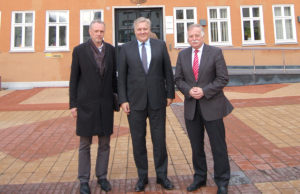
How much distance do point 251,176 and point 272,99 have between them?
5.67 metres

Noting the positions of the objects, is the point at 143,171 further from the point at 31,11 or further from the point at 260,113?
the point at 31,11

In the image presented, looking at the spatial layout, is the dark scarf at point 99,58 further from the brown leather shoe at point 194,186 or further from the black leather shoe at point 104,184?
the brown leather shoe at point 194,186

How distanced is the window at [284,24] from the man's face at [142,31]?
12.6 m

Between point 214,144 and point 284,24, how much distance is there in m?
13.0

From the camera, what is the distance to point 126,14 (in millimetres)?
13445

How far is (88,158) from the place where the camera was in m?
3.29

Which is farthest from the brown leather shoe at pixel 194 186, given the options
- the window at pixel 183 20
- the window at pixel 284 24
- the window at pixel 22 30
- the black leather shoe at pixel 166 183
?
the window at pixel 284 24

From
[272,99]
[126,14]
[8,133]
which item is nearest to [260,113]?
[272,99]

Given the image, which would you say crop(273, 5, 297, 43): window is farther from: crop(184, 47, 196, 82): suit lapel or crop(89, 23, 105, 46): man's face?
crop(89, 23, 105, 46): man's face

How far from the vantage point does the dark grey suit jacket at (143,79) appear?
3.14 metres

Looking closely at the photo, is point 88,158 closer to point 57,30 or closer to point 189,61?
point 189,61

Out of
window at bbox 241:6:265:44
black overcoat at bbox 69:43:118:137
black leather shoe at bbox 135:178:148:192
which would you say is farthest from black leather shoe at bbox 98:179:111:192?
window at bbox 241:6:265:44

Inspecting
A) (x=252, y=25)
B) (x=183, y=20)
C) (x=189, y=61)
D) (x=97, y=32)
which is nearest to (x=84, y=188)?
(x=97, y=32)

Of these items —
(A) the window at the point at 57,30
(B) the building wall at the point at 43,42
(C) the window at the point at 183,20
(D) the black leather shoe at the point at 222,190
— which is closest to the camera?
(D) the black leather shoe at the point at 222,190
